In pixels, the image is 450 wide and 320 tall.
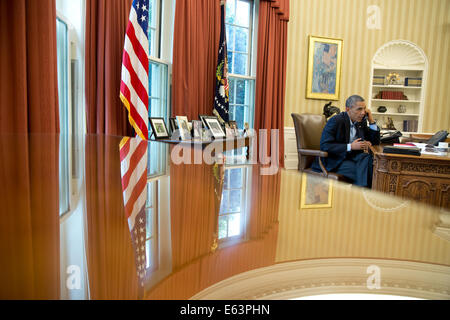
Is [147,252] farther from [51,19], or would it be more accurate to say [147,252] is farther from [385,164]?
Answer: [385,164]

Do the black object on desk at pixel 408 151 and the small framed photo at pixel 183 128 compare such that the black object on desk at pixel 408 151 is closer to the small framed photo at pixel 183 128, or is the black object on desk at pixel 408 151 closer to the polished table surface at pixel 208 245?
the small framed photo at pixel 183 128

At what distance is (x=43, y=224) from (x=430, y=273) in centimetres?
29

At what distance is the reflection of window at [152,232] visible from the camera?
22 cm

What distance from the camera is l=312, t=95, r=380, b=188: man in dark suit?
3506mm

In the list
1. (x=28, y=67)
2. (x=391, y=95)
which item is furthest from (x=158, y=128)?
(x=391, y=95)

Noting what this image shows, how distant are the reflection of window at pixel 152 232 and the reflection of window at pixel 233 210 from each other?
0.06 m

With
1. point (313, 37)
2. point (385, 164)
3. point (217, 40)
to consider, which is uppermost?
point (313, 37)

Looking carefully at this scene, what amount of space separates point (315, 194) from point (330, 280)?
260 mm

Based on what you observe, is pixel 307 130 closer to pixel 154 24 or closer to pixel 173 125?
pixel 173 125

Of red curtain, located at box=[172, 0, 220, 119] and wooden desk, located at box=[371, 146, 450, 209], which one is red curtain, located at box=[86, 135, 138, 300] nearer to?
wooden desk, located at box=[371, 146, 450, 209]

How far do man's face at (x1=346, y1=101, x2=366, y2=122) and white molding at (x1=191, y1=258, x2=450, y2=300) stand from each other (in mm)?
3903

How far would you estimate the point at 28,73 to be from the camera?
7.50ft

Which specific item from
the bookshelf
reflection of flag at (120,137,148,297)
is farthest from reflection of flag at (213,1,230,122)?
reflection of flag at (120,137,148,297)
